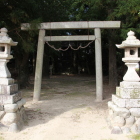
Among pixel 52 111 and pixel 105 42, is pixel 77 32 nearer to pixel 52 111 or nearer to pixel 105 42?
pixel 105 42

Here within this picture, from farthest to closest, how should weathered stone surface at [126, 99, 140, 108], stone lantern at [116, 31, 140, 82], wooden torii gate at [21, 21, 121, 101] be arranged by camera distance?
wooden torii gate at [21, 21, 121, 101], stone lantern at [116, 31, 140, 82], weathered stone surface at [126, 99, 140, 108]

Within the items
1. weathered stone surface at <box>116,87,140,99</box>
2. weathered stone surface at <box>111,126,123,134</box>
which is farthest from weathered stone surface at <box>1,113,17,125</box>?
weathered stone surface at <box>116,87,140,99</box>

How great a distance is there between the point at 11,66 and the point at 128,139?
21.5 m

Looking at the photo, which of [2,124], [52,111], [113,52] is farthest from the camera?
[113,52]

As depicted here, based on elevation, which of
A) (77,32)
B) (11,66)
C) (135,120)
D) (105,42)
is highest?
(77,32)

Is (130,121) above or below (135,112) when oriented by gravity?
below

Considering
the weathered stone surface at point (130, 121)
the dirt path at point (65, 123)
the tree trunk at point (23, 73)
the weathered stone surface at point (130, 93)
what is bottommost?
the dirt path at point (65, 123)

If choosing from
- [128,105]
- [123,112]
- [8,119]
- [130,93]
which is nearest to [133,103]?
[128,105]

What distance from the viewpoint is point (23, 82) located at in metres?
11.6

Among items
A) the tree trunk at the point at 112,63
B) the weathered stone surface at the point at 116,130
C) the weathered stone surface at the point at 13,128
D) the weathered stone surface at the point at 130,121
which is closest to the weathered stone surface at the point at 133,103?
the weathered stone surface at the point at 130,121

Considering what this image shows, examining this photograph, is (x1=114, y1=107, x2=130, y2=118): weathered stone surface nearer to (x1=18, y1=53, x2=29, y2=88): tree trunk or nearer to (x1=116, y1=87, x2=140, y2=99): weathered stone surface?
(x1=116, y1=87, x2=140, y2=99): weathered stone surface

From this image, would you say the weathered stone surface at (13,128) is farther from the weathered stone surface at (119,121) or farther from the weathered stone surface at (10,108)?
the weathered stone surface at (119,121)

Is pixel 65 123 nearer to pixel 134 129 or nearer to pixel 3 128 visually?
pixel 3 128

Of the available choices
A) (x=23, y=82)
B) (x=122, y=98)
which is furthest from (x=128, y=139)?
(x=23, y=82)
